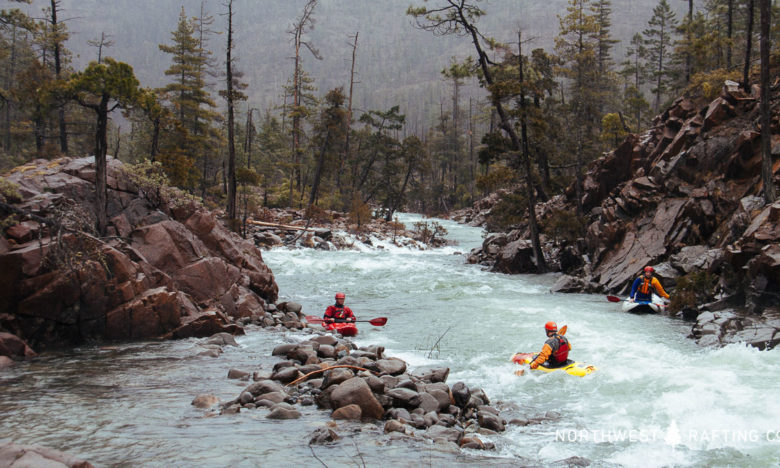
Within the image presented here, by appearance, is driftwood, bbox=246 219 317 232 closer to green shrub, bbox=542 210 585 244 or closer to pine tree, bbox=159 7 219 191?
pine tree, bbox=159 7 219 191

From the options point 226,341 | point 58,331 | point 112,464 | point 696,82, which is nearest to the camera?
point 112,464

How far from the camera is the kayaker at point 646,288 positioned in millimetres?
12305

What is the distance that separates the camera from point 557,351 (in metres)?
8.14

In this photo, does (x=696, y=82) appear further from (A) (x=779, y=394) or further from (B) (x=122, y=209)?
(B) (x=122, y=209)

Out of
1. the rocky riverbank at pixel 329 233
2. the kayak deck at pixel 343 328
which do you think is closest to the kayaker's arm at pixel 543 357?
the kayak deck at pixel 343 328

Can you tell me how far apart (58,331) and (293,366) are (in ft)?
13.7

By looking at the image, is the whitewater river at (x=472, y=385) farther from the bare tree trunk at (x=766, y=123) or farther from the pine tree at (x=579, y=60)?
the pine tree at (x=579, y=60)

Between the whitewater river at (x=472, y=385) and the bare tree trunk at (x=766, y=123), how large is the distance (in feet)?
13.3

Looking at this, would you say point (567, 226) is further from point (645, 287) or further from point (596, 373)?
point (596, 373)

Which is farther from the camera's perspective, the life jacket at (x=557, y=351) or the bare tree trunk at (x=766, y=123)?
the bare tree trunk at (x=766, y=123)

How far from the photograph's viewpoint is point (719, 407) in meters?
6.29

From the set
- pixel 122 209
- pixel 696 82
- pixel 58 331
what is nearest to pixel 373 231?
pixel 696 82

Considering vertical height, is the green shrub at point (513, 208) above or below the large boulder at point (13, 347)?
above

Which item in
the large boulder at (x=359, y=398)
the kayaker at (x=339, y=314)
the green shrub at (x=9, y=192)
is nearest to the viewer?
the large boulder at (x=359, y=398)
